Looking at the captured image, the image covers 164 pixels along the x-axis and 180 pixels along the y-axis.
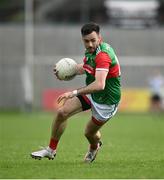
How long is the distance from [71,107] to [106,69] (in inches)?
32.8

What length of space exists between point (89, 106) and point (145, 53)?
94.1 ft

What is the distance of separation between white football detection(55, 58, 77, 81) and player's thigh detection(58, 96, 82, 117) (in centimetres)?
36

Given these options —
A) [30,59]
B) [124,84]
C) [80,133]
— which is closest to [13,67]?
[30,59]

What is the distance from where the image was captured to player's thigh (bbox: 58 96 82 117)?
11.7 metres

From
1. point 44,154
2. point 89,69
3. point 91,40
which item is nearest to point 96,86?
point 89,69

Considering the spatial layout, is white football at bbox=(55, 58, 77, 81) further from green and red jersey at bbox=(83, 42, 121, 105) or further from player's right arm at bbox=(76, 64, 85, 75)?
green and red jersey at bbox=(83, 42, 121, 105)

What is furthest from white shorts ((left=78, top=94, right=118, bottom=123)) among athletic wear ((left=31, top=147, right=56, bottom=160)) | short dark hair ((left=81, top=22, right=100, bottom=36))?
short dark hair ((left=81, top=22, right=100, bottom=36))

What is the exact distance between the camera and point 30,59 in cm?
3944

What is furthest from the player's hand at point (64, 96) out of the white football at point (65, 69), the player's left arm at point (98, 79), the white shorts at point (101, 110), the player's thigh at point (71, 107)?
the white shorts at point (101, 110)

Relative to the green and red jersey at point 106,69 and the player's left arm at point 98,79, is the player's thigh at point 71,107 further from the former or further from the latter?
the player's left arm at point 98,79

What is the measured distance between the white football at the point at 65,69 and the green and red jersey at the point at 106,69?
0.21 metres

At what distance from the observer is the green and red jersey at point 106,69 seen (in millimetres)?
11555

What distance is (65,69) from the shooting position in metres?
11.9

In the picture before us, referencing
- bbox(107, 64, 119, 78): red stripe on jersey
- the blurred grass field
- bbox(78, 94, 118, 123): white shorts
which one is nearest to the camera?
the blurred grass field
